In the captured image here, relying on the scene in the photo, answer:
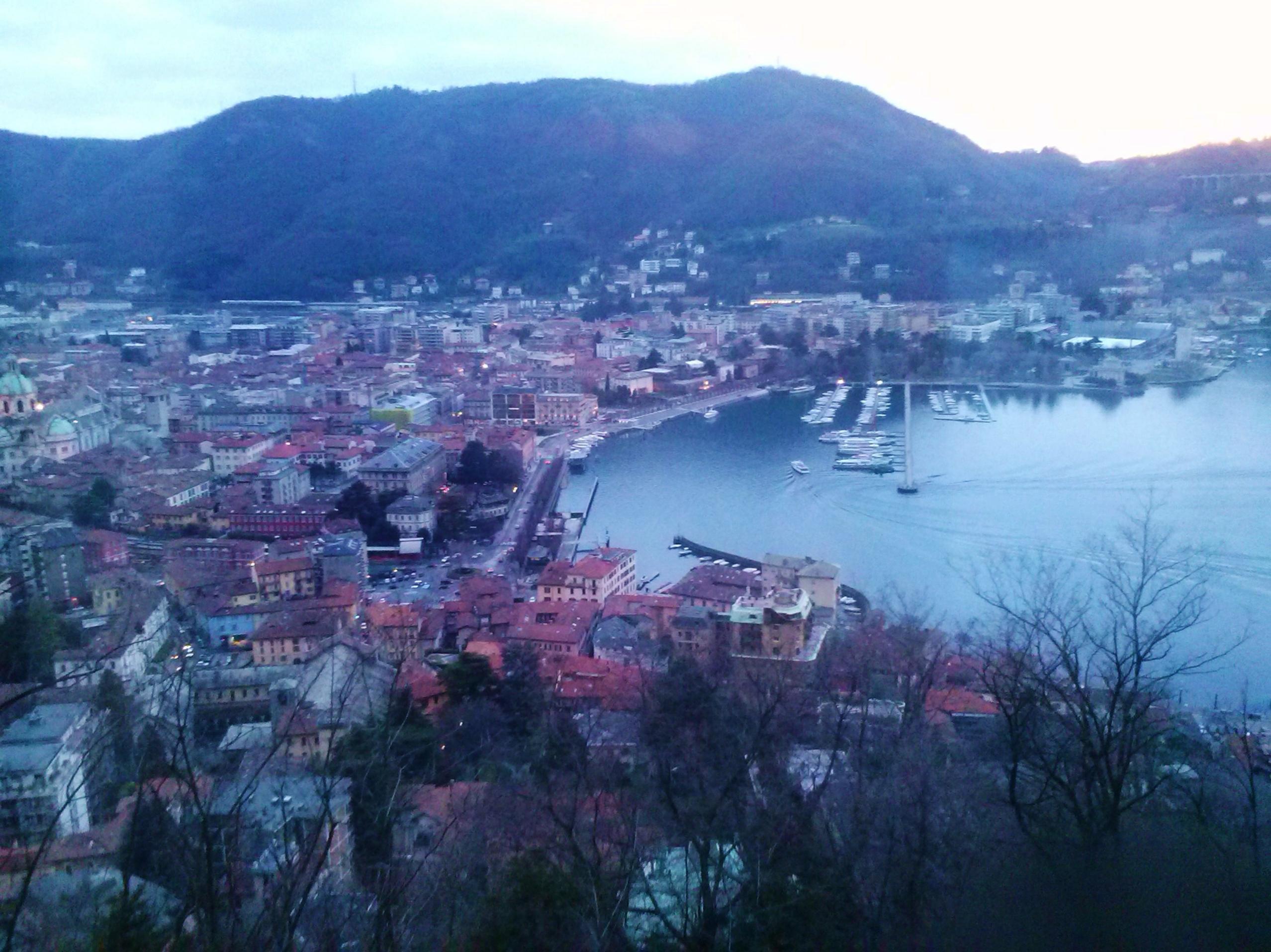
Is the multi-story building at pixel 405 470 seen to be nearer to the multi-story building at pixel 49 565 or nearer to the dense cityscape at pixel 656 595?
the dense cityscape at pixel 656 595

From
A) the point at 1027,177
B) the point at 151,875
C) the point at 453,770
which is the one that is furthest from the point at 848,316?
the point at 151,875

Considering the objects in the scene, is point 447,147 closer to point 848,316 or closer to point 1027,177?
point 848,316

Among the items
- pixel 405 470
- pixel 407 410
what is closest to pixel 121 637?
pixel 405 470

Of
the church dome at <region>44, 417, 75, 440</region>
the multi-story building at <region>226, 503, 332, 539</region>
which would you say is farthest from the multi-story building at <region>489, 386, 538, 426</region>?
the church dome at <region>44, 417, 75, 440</region>

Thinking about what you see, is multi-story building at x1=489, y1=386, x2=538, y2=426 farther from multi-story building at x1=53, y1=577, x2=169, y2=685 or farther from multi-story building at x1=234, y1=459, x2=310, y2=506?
multi-story building at x1=53, y1=577, x2=169, y2=685

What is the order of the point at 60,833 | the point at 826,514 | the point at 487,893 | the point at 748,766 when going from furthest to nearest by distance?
the point at 826,514
the point at 748,766
the point at 60,833
the point at 487,893

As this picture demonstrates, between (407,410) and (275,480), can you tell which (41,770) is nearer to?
(275,480)
